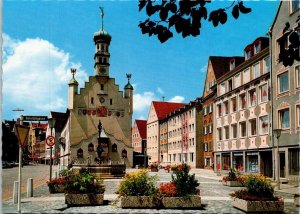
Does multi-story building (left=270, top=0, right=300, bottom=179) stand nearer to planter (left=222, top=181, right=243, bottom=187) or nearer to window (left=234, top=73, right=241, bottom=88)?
planter (left=222, top=181, right=243, bottom=187)

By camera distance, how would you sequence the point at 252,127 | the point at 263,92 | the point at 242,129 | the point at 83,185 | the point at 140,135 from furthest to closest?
the point at 140,135, the point at 242,129, the point at 252,127, the point at 263,92, the point at 83,185

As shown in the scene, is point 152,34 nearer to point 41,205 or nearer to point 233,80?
point 41,205

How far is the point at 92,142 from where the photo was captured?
74.4m

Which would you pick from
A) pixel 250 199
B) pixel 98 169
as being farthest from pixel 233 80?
pixel 250 199

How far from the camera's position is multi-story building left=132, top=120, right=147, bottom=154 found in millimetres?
113894

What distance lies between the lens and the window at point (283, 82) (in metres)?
33.0

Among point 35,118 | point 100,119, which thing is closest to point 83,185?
point 35,118

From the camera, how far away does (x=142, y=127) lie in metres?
118

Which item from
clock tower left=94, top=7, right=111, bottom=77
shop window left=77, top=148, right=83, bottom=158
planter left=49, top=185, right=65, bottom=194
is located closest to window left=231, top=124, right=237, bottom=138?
planter left=49, top=185, right=65, bottom=194

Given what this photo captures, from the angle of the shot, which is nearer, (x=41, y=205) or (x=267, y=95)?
(x=41, y=205)

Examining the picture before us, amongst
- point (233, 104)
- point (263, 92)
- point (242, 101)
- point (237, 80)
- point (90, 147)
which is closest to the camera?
point (263, 92)

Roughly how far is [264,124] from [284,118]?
Result: 423 centimetres

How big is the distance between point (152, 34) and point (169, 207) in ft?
34.2

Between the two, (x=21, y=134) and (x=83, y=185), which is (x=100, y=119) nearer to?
(x=83, y=185)
